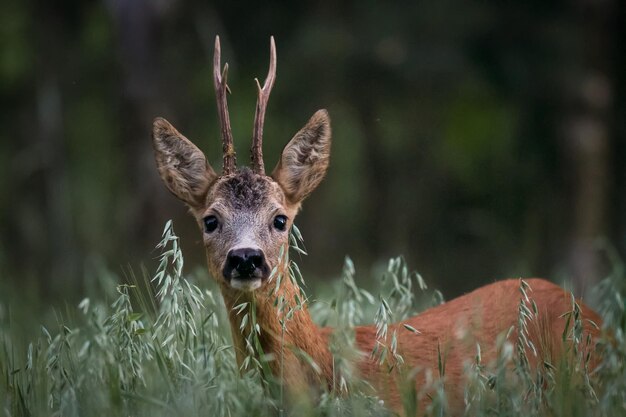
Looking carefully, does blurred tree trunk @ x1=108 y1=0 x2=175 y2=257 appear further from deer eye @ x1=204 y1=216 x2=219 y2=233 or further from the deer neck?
the deer neck

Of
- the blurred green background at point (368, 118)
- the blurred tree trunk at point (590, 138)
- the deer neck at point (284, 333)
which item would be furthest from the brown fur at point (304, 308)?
the blurred tree trunk at point (590, 138)

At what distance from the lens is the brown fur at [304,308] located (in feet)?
18.4

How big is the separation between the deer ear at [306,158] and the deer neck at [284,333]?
0.71 m

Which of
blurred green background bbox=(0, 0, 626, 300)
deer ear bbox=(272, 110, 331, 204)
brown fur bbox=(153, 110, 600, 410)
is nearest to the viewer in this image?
brown fur bbox=(153, 110, 600, 410)

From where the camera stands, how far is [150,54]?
11.8m

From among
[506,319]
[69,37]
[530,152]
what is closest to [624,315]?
[506,319]

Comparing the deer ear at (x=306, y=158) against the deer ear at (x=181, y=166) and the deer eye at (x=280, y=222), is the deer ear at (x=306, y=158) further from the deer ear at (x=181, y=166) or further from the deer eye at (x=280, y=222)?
the deer ear at (x=181, y=166)

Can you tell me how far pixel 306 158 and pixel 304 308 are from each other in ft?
3.30

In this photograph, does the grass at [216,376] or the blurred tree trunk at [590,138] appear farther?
the blurred tree trunk at [590,138]

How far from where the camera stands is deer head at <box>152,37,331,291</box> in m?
5.65

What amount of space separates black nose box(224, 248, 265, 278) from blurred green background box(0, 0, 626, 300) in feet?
16.8

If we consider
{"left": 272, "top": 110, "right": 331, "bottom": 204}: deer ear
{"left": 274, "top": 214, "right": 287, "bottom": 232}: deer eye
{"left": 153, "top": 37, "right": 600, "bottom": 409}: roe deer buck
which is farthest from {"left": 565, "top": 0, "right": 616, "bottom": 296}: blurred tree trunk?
{"left": 274, "top": 214, "right": 287, "bottom": 232}: deer eye

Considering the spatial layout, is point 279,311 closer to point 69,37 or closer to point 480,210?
point 480,210

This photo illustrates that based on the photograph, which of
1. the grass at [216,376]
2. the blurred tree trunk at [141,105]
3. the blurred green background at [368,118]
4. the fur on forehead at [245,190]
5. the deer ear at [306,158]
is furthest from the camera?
the blurred green background at [368,118]
